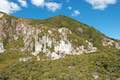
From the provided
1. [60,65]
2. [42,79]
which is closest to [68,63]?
[60,65]

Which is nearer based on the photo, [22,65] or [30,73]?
[30,73]

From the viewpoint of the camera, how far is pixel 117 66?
585 feet

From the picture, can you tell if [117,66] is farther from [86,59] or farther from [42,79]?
[42,79]

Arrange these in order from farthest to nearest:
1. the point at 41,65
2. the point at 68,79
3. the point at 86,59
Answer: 1. the point at 86,59
2. the point at 41,65
3. the point at 68,79

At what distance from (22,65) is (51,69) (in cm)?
2067

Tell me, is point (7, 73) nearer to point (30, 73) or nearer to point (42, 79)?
point (30, 73)

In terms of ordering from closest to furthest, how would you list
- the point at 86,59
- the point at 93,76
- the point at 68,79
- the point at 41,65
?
the point at 68,79 < the point at 93,76 < the point at 41,65 < the point at 86,59

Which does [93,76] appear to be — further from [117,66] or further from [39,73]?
[39,73]

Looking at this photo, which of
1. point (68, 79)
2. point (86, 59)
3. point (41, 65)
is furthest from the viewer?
point (86, 59)

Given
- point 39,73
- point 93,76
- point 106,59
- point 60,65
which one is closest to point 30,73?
point 39,73

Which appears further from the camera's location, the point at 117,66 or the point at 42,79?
the point at 117,66

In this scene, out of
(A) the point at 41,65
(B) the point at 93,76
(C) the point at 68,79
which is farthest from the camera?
(A) the point at 41,65

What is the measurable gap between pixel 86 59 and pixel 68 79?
39727mm

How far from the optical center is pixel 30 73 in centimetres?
17025
